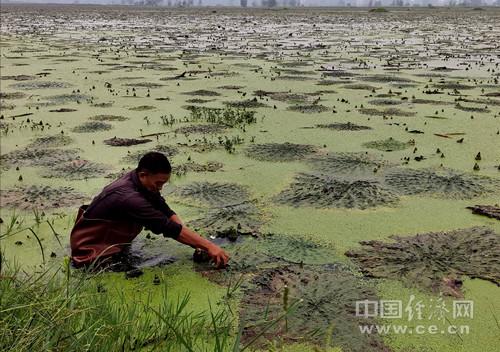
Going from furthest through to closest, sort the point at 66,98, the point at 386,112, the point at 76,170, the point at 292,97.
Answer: the point at 66,98 → the point at 292,97 → the point at 386,112 → the point at 76,170

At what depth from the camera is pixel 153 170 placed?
3350 millimetres

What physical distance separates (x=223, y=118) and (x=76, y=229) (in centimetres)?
398

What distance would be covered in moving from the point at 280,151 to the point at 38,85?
633 cm

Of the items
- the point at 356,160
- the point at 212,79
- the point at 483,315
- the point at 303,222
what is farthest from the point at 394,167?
the point at 212,79

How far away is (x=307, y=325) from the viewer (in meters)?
2.85

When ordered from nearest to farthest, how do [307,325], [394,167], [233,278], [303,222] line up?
[307,325] < [233,278] < [303,222] < [394,167]

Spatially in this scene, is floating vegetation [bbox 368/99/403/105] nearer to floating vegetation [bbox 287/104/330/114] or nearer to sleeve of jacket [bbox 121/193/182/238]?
floating vegetation [bbox 287/104/330/114]

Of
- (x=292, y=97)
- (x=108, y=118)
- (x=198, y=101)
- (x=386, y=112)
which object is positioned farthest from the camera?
(x=292, y=97)

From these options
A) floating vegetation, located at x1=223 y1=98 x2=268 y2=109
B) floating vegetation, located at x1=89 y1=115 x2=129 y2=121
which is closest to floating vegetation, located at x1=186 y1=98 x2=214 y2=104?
floating vegetation, located at x1=223 y1=98 x2=268 y2=109

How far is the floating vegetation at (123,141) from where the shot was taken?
20.5ft

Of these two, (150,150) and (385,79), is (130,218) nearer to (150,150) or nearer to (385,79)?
(150,150)

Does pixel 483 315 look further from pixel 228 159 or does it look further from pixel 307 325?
pixel 228 159

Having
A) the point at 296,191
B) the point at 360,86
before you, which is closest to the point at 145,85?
the point at 360,86

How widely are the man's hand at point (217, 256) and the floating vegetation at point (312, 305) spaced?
23 centimetres
